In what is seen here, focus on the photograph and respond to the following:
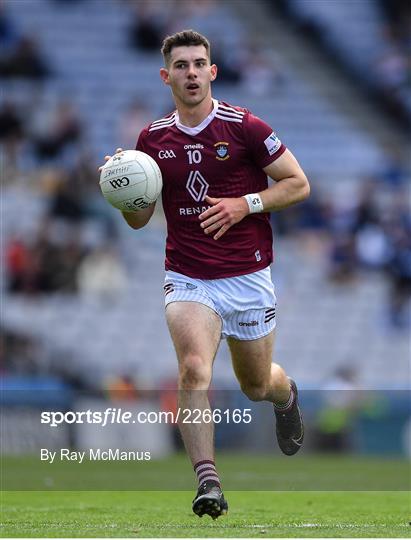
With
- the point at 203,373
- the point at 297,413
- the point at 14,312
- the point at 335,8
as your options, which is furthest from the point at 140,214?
the point at 335,8

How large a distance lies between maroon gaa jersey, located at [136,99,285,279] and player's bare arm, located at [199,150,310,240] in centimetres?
8

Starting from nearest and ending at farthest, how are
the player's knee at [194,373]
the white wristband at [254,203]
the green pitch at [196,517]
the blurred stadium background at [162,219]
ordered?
the green pitch at [196,517], the player's knee at [194,373], the white wristband at [254,203], the blurred stadium background at [162,219]

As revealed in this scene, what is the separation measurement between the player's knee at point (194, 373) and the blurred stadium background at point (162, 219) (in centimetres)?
914

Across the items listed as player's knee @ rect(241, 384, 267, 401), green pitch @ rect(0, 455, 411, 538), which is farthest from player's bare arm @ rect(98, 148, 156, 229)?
green pitch @ rect(0, 455, 411, 538)

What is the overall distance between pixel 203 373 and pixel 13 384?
1061cm

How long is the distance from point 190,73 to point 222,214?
2.77ft

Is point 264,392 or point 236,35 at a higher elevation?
point 236,35

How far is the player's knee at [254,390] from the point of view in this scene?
353 inches

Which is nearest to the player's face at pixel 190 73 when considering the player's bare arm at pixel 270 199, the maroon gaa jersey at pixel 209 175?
the maroon gaa jersey at pixel 209 175

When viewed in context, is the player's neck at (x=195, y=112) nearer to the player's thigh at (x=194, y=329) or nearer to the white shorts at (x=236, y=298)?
the white shorts at (x=236, y=298)

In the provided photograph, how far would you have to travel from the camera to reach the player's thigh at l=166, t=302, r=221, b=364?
7.98m

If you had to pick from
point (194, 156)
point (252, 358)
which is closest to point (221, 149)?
point (194, 156)

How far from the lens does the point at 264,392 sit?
912 centimetres

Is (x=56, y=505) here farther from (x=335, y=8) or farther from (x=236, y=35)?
(x=335, y=8)
